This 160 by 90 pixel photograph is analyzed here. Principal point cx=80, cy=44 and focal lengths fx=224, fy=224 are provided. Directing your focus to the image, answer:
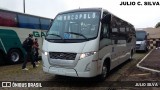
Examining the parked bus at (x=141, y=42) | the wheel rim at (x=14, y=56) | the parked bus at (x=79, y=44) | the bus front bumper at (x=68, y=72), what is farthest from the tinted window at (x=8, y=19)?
the parked bus at (x=141, y=42)

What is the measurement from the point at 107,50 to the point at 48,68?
226 cm

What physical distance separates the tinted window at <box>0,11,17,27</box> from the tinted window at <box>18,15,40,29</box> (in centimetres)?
51

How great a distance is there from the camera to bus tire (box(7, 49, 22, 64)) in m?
12.9

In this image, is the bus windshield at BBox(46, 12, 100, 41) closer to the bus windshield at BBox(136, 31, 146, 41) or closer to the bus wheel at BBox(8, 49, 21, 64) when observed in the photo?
the bus wheel at BBox(8, 49, 21, 64)

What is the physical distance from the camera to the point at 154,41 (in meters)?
30.1

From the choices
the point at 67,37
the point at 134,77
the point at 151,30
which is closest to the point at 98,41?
the point at 67,37

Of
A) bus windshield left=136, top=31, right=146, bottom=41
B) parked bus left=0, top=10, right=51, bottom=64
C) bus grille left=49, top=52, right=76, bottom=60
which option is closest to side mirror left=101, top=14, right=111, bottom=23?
bus grille left=49, top=52, right=76, bottom=60

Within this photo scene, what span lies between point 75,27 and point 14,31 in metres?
6.63

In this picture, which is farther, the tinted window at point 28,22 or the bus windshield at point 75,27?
the tinted window at point 28,22

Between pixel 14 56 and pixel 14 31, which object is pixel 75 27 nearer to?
pixel 14 31

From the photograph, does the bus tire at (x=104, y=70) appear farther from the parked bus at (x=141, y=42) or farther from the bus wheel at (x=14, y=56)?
the parked bus at (x=141, y=42)

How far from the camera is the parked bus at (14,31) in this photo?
12438mm

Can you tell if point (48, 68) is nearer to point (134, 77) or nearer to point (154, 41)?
point (134, 77)

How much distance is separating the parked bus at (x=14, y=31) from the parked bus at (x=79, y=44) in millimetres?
5311
